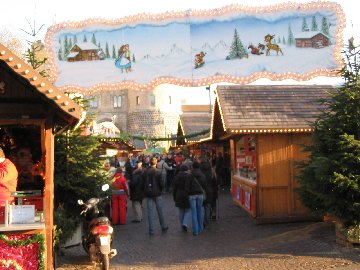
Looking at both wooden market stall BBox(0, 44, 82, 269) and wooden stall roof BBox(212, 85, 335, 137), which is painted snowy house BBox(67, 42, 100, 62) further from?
wooden stall roof BBox(212, 85, 335, 137)

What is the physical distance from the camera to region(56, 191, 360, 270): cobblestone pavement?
8398 millimetres

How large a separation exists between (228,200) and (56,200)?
10197 mm

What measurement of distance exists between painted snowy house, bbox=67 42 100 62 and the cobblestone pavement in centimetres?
424

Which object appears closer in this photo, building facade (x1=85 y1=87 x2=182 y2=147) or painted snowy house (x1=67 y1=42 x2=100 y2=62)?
painted snowy house (x1=67 y1=42 x2=100 y2=62)

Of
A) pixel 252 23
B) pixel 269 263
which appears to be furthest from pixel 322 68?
pixel 269 263

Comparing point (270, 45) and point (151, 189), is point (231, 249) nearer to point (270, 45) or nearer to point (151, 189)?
point (151, 189)

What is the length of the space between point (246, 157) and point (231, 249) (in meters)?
5.76

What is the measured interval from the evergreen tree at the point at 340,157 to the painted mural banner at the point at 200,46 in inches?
44.8

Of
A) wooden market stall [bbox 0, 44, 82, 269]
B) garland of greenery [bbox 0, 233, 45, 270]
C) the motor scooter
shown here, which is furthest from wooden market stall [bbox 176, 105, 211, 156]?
garland of greenery [bbox 0, 233, 45, 270]

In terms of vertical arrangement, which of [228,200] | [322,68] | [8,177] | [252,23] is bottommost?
[228,200]

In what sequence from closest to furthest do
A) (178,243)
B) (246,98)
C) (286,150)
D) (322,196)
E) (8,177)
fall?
(8,177) → (322,196) → (178,243) → (286,150) → (246,98)

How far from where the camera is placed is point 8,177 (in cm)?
643

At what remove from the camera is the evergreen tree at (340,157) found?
907 cm

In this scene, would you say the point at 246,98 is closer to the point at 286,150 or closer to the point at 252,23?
the point at 286,150
